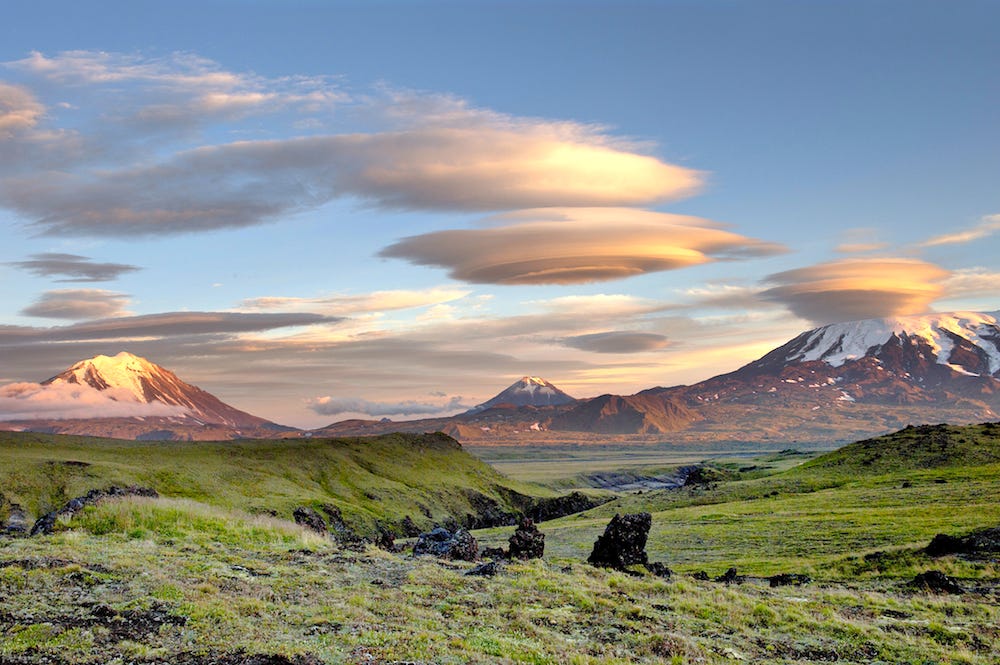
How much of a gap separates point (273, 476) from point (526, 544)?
10831cm

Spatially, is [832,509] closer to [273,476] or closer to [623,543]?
[623,543]

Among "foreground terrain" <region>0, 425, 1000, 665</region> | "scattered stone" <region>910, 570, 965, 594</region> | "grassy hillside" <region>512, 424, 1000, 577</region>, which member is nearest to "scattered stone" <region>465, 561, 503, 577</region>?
"foreground terrain" <region>0, 425, 1000, 665</region>

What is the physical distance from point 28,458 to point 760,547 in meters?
109

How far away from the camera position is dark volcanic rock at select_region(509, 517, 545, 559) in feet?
134

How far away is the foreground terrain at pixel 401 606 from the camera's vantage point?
18500mm

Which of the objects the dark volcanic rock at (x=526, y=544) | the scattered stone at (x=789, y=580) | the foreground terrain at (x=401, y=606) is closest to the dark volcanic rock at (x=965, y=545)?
the foreground terrain at (x=401, y=606)

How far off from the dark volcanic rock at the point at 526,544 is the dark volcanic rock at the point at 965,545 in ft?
87.5

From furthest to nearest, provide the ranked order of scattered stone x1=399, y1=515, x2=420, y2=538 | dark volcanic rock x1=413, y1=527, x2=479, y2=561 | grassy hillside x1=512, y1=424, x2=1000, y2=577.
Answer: scattered stone x1=399, y1=515, x2=420, y2=538 < grassy hillside x1=512, y1=424, x2=1000, y2=577 < dark volcanic rock x1=413, y1=527, x2=479, y2=561

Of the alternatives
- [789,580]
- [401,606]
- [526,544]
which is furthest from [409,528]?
[401,606]

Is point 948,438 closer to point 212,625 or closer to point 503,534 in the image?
point 503,534

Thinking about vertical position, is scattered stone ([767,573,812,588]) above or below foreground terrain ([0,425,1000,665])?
below

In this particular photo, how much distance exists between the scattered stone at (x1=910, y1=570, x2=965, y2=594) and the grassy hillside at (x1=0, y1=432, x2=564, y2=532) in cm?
8768

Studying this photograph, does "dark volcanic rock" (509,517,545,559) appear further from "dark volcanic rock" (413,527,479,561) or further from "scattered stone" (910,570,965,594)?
"scattered stone" (910,570,965,594)

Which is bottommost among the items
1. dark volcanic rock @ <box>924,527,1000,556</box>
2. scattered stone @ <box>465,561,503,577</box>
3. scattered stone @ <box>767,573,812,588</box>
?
scattered stone @ <box>767,573,812,588</box>
